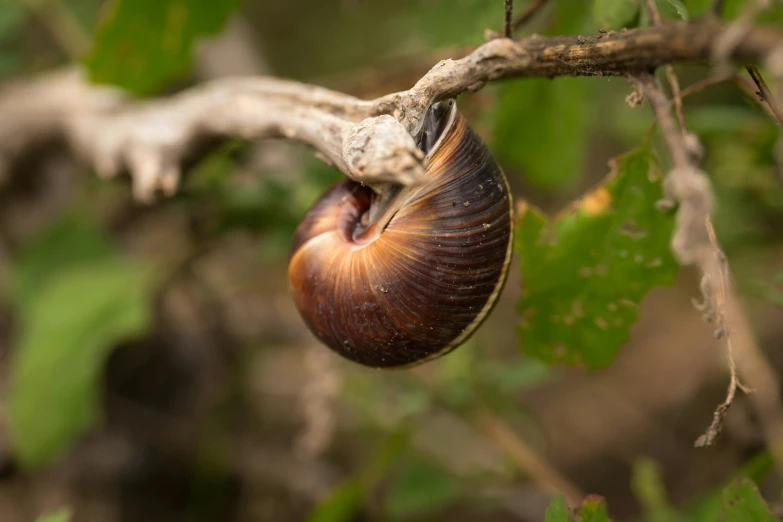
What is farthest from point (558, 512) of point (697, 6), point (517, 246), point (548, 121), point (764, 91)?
point (548, 121)

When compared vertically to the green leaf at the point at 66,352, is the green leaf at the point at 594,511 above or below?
below

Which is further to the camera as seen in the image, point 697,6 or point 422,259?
point 697,6

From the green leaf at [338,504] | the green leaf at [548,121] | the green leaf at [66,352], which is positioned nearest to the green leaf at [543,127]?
the green leaf at [548,121]

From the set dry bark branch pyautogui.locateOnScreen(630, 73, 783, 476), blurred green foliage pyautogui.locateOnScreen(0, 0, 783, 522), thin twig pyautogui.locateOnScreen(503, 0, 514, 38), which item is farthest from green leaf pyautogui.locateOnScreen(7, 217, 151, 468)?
dry bark branch pyautogui.locateOnScreen(630, 73, 783, 476)

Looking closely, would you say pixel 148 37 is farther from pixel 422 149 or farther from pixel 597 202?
pixel 597 202

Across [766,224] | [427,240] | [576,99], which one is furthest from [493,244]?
[766,224]

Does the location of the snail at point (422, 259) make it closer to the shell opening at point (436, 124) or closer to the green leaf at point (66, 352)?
the shell opening at point (436, 124)
